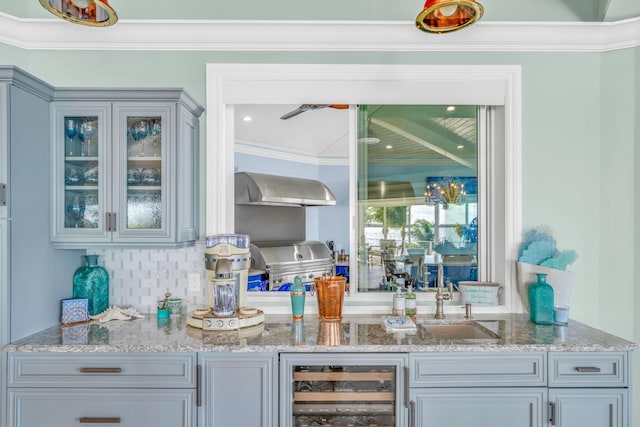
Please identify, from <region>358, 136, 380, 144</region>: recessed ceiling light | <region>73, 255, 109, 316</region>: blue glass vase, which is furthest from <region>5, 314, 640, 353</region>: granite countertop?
<region>358, 136, 380, 144</region>: recessed ceiling light

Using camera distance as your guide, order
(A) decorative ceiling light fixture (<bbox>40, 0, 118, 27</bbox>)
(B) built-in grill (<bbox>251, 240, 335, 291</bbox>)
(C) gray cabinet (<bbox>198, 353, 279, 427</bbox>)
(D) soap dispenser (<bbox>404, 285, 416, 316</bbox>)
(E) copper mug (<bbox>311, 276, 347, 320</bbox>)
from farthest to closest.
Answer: (B) built-in grill (<bbox>251, 240, 335, 291</bbox>)
(D) soap dispenser (<bbox>404, 285, 416, 316</bbox>)
(E) copper mug (<bbox>311, 276, 347, 320</bbox>)
(C) gray cabinet (<bbox>198, 353, 279, 427</bbox>)
(A) decorative ceiling light fixture (<bbox>40, 0, 118, 27</bbox>)

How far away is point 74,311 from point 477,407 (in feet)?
7.01

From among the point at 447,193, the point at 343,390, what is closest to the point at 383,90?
the point at 447,193

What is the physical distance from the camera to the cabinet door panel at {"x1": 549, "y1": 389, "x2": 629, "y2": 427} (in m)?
1.78

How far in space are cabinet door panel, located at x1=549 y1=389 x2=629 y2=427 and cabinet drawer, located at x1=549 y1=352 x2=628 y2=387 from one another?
4 centimetres

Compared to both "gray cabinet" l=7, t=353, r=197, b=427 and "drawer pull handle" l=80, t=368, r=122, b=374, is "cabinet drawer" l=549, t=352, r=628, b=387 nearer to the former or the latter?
"gray cabinet" l=7, t=353, r=197, b=427

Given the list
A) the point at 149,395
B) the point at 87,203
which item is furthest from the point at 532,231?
the point at 87,203

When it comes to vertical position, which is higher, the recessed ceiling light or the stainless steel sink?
A: the recessed ceiling light

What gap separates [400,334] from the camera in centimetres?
196

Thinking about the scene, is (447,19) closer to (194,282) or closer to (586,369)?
(586,369)

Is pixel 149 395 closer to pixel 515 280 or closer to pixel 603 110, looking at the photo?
pixel 515 280

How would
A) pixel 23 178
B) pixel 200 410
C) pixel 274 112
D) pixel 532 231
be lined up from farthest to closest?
pixel 274 112 < pixel 532 231 < pixel 23 178 < pixel 200 410

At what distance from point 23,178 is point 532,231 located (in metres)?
2.83

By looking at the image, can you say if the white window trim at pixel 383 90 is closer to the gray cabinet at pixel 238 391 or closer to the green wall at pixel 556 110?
the green wall at pixel 556 110
